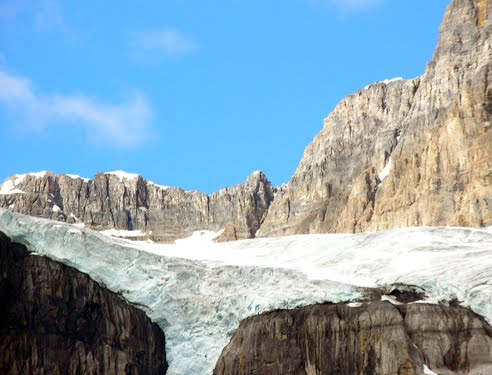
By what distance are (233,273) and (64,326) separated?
12.0 m

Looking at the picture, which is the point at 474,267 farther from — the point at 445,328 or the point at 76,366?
the point at 76,366

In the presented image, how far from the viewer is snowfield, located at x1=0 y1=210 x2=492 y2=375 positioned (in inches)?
2312

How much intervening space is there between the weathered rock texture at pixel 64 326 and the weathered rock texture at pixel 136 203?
109m

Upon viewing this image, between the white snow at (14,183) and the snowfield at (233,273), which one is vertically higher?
the white snow at (14,183)

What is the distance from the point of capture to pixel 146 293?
62094 millimetres

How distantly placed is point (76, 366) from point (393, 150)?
7615cm

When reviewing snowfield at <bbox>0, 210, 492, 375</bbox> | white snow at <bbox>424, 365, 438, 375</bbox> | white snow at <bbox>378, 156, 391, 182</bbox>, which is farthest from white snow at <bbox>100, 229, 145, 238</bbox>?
white snow at <bbox>424, 365, 438, 375</bbox>

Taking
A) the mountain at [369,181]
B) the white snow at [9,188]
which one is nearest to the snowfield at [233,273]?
the mountain at [369,181]

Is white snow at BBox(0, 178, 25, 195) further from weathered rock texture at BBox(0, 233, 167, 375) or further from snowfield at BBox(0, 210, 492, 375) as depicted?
weathered rock texture at BBox(0, 233, 167, 375)

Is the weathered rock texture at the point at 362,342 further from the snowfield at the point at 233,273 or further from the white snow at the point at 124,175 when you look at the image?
the white snow at the point at 124,175

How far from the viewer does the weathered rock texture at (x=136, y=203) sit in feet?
565

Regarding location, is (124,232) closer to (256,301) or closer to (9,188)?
(9,188)

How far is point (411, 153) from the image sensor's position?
113 metres

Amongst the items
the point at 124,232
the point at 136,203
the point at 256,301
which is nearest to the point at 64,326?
the point at 256,301
